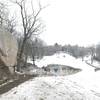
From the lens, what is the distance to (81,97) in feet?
30.0

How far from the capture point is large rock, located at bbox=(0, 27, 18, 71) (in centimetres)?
1034

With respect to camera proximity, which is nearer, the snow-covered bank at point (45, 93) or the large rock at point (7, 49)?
the snow-covered bank at point (45, 93)

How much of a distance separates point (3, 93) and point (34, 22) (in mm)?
23149

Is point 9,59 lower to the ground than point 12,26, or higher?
lower

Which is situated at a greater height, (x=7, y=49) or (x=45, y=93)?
(x=7, y=49)

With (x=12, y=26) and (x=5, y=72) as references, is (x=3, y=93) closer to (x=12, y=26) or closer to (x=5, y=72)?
(x=5, y=72)

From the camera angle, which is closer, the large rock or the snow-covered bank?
the snow-covered bank

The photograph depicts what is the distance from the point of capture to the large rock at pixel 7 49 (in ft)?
33.9

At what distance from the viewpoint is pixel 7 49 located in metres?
11.0

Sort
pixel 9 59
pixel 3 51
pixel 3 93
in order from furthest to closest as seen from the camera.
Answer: pixel 9 59 → pixel 3 51 → pixel 3 93

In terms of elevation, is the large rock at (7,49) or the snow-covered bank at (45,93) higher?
the large rock at (7,49)

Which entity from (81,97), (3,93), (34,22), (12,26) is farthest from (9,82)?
(12,26)

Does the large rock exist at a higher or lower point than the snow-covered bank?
higher

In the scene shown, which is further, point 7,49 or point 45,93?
point 7,49
